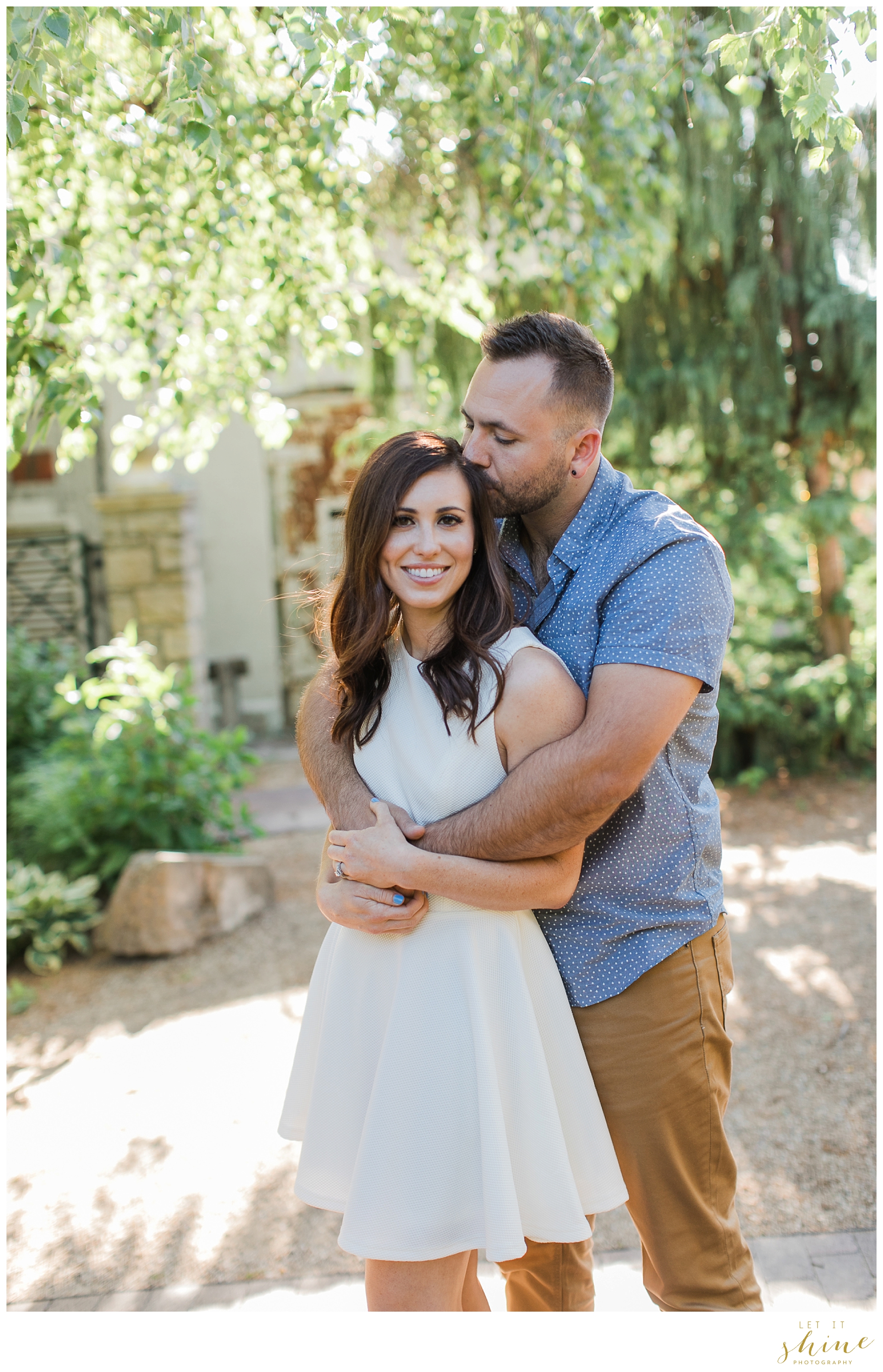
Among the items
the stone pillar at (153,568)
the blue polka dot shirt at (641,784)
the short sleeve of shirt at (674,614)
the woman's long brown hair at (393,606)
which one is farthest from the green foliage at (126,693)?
the short sleeve of shirt at (674,614)

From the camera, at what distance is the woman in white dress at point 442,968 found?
160 cm

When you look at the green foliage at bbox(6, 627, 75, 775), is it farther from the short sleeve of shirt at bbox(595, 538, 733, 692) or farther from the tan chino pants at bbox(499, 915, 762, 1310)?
the short sleeve of shirt at bbox(595, 538, 733, 692)

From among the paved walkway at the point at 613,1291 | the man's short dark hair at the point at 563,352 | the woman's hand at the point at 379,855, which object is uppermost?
the man's short dark hair at the point at 563,352

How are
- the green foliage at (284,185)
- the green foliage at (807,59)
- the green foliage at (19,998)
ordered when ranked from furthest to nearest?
the green foliage at (19,998)
the green foliage at (284,185)
the green foliage at (807,59)

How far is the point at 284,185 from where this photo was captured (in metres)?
3.89

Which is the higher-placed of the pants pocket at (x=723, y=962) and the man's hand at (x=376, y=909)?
the man's hand at (x=376, y=909)

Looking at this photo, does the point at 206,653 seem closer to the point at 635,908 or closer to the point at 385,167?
the point at 385,167

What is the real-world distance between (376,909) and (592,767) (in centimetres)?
45

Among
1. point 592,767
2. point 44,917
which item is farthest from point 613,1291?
point 44,917

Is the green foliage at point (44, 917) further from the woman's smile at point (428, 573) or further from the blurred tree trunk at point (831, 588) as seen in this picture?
the blurred tree trunk at point (831, 588)

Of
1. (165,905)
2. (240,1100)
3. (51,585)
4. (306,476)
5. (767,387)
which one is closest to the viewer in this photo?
(240,1100)

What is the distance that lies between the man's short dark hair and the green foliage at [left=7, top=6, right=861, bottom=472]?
82cm

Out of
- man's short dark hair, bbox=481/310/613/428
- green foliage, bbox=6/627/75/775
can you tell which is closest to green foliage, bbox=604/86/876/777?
green foliage, bbox=6/627/75/775

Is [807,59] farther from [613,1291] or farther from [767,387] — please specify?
[767,387]
